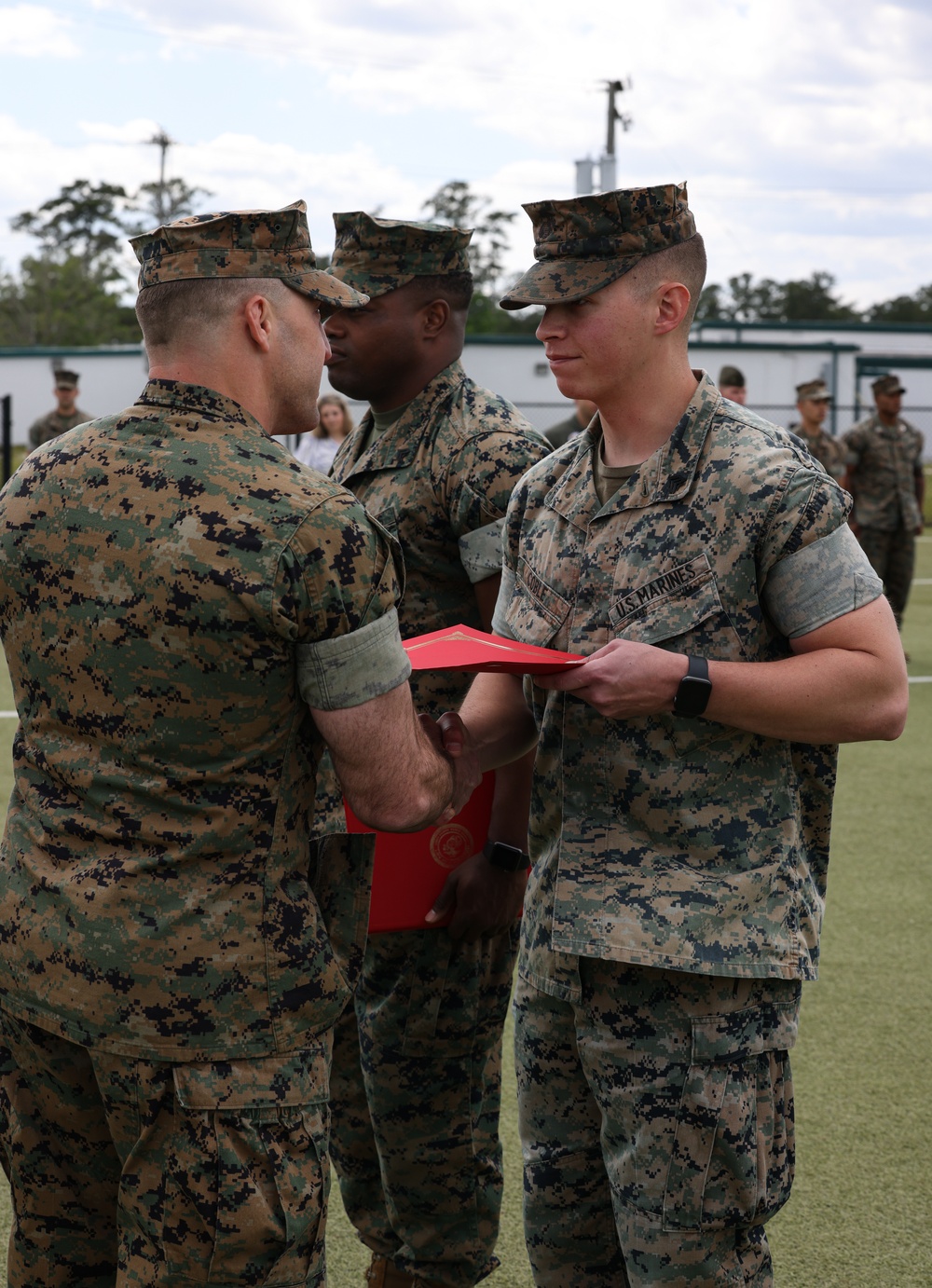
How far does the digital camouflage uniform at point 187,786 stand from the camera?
1746 mm

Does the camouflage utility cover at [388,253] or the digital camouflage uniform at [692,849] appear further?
the camouflage utility cover at [388,253]

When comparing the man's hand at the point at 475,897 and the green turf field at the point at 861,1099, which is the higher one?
the man's hand at the point at 475,897

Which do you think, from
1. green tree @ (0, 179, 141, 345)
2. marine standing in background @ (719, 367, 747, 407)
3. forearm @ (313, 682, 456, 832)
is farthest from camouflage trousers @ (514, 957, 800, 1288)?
green tree @ (0, 179, 141, 345)

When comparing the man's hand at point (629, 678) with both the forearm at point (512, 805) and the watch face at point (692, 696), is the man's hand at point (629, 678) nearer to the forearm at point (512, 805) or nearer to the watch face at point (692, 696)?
the watch face at point (692, 696)

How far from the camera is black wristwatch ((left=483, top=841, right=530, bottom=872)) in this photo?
2.69 meters

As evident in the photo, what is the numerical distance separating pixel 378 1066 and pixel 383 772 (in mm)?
1244

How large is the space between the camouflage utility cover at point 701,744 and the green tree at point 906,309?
247ft

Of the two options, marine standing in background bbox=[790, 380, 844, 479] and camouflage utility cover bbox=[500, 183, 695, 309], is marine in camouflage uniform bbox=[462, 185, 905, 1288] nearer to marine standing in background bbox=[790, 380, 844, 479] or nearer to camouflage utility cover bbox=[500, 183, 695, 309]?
camouflage utility cover bbox=[500, 183, 695, 309]

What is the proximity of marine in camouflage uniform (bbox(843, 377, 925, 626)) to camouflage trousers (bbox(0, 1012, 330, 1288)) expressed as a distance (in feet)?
31.1

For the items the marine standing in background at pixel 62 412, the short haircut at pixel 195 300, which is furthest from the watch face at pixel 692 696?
the marine standing in background at pixel 62 412

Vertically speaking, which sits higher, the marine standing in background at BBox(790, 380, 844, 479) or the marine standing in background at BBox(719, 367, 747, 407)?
the marine standing in background at BBox(719, 367, 747, 407)

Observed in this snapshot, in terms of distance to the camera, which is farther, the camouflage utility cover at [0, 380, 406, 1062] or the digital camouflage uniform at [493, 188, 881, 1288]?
the digital camouflage uniform at [493, 188, 881, 1288]

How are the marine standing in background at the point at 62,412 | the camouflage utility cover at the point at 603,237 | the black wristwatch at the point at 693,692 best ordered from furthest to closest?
the marine standing in background at the point at 62,412 → the camouflage utility cover at the point at 603,237 → the black wristwatch at the point at 693,692

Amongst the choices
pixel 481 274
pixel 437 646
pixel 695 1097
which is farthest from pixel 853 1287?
pixel 481 274
